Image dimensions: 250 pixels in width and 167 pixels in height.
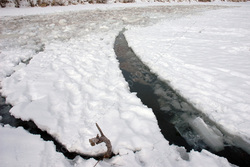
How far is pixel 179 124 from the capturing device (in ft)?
7.98

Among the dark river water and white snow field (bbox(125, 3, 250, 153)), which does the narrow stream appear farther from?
white snow field (bbox(125, 3, 250, 153))

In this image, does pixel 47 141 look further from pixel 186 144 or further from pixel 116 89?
pixel 186 144

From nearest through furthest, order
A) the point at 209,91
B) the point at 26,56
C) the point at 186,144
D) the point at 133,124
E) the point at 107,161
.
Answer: the point at 107,161
the point at 186,144
the point at 133,124
the point at 209,91
the point at 26,56

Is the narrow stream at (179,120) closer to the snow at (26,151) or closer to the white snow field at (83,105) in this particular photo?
the white snow field at (83,105)

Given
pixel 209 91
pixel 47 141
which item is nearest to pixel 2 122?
pixel 47 141

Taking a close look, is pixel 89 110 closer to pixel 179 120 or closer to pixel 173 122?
pixel 173 122

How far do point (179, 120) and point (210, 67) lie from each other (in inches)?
74.7

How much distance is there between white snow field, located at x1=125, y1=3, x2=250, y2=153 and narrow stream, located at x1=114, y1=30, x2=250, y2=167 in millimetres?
105

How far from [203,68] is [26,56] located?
4.74 meters

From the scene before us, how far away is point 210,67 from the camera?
365cm

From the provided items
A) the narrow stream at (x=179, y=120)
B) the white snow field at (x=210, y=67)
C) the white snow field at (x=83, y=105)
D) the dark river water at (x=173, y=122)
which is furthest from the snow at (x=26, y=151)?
the white snow field at (x=210, y=67)

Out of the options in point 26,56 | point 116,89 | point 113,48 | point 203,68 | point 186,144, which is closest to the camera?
point 186,144

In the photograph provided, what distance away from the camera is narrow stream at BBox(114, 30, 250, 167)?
2.06 metres

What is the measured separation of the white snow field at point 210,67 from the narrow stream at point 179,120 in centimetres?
10
